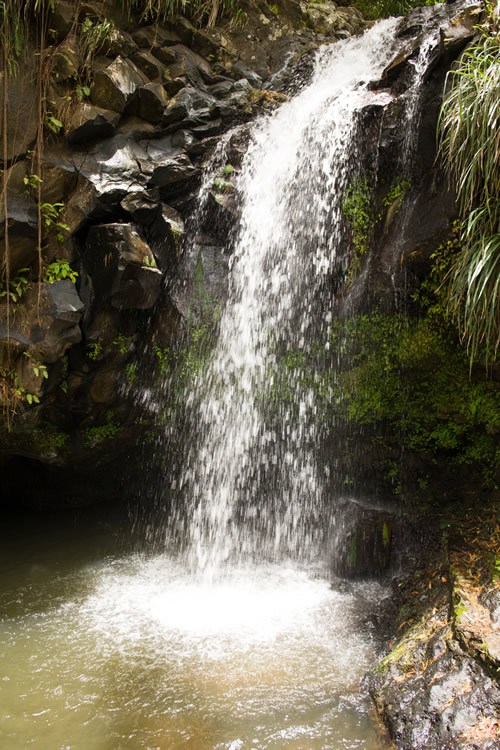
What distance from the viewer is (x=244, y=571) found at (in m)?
5.48

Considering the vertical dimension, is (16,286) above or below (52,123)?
below

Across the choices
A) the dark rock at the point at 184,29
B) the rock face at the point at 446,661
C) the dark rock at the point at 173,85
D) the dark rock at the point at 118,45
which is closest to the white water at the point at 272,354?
the dark rock at the point at 173,85

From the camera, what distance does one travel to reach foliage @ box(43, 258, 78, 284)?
5.65 meters

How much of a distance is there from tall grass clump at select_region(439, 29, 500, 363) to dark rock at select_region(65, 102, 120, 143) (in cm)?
386

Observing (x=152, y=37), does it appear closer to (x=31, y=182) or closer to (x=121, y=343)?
(x=31, y=182)

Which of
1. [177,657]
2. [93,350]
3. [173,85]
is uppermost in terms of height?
[173,85]

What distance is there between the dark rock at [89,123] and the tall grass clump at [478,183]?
12.7ft

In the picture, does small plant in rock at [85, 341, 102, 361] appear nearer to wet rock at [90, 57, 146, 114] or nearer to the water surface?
the water surface

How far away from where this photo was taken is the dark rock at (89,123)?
5.89 meters

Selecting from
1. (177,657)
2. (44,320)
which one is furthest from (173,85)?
(177,657)

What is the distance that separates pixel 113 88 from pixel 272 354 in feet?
12.5

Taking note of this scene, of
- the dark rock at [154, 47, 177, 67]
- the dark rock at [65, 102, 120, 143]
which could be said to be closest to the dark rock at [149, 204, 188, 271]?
the dark rock at [65, 102, 120, 143]

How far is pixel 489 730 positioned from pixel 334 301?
4400mm

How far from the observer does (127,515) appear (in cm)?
748
